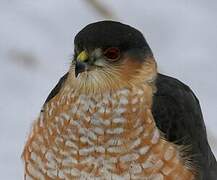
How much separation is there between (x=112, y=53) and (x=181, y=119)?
59cm

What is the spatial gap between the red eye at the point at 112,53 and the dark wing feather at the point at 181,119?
1.07 feet

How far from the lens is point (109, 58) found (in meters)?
6.97

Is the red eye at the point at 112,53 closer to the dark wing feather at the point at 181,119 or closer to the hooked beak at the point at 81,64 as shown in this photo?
the hooked beak at the point at 81,64

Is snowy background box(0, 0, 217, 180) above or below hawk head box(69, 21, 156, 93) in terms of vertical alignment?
below

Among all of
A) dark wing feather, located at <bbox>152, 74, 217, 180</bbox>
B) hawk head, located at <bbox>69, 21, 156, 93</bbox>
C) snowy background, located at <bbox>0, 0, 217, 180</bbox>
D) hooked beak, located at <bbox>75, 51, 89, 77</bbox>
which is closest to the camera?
hooked beak, located at <bbox>75, 51, 89, 77</bbox>

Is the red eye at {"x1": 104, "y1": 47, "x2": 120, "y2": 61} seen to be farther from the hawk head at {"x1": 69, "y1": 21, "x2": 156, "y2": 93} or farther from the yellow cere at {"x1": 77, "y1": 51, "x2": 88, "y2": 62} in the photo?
the yellow cere at {"x1": 77, "y1": 51, "x2": 88, "y2": 62}

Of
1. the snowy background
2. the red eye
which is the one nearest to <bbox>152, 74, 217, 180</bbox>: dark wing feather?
the red eye

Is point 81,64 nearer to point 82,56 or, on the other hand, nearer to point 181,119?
point 82,56

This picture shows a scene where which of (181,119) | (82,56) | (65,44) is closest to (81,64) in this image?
(82,56)

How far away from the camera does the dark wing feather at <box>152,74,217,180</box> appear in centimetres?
704

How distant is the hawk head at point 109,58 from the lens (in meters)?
6.90

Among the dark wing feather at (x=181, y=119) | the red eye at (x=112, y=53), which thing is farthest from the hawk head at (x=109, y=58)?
the dark wing feather at (x=181, y=119)

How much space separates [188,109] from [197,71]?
153 inches

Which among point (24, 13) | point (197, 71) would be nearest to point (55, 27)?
point (24, 13)
